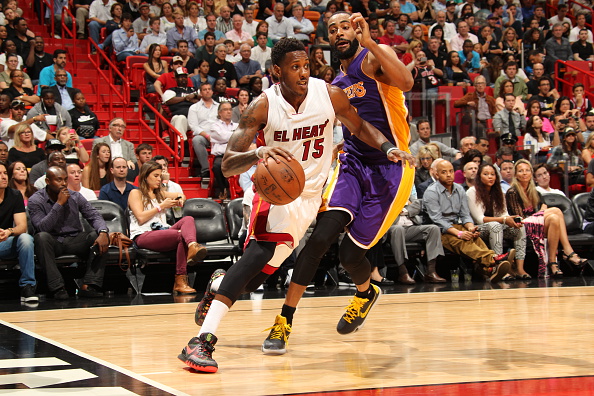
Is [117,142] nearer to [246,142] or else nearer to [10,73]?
[10,73]

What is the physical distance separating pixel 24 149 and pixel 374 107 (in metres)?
5.54

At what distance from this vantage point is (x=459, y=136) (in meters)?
10.8

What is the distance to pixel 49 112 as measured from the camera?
9883 millimetres

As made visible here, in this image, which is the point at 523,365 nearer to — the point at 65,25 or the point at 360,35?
the point at 360,35

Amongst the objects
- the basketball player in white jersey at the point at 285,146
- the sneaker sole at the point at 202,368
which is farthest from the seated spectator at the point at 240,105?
the sneaker sole at the point at 202,368

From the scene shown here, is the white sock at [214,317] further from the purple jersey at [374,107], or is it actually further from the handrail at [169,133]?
the handrail at [169,133]

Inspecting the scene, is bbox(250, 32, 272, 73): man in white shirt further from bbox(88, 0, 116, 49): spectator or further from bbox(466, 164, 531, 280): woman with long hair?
bbox(466, 164, 531, 280): woman with long hair

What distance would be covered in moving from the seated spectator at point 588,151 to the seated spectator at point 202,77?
5.52m

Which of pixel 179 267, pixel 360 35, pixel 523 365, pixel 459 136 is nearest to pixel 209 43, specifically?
pixel 459 136

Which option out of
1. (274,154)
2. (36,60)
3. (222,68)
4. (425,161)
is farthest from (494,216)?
(36,60)

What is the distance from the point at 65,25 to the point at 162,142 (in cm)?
375

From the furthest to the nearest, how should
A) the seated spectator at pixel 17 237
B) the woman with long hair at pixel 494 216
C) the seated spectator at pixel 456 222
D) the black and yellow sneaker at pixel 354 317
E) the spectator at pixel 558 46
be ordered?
the spectator at pixel 558 46
the woman with long hair at pixel 494 216
the seated spectator at pixel 456 222
the seated spectator at pixel 17 237
the black and yellow sneaker at pixel 354 317

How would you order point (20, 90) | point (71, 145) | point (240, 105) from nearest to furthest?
1. point (71, 145)
2. point (20, 90)
3. point (240, 105)

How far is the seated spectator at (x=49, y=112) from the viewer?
9.72 meters
